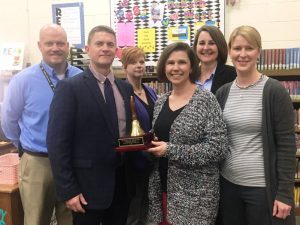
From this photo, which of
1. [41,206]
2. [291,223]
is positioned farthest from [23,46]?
[291,223]

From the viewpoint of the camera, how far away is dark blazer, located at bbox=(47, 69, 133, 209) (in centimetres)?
175

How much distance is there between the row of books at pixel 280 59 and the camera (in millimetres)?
3570

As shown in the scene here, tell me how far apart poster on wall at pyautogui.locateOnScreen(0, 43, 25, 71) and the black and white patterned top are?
140 inches

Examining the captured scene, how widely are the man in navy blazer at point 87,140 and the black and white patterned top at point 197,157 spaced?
0.34m

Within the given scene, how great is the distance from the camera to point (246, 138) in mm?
1753

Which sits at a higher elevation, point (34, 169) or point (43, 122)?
point (43, 122)

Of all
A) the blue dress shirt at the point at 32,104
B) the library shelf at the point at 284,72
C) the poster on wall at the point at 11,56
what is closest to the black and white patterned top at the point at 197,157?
the blue dress shirt at the point at 32,104

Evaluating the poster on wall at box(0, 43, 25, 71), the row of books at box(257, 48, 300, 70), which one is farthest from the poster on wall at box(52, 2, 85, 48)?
the row of books at box(257, 48, 300, 70)

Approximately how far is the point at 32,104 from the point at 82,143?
Result: 693 millimetres

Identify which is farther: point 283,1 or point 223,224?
point 283,1

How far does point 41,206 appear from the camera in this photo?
2.36 meters

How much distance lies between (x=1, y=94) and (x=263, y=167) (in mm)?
4085

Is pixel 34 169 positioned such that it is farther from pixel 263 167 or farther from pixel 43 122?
pixel 263 167

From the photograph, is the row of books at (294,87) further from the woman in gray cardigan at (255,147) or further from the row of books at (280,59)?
the woman in gray cardigan at (255,147)
